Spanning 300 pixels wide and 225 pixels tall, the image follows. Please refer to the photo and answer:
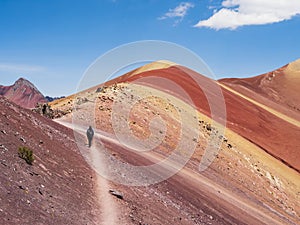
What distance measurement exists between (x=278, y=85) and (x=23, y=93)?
120040mm

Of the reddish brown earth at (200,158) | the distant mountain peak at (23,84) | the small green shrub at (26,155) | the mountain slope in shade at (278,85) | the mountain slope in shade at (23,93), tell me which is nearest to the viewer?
the small green shrub at (26,155)

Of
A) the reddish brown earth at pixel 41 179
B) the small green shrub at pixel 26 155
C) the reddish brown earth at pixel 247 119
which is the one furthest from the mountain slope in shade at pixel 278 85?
the small green shrub at pixel 26 155

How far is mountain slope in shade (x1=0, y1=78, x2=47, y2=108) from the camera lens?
171 meters

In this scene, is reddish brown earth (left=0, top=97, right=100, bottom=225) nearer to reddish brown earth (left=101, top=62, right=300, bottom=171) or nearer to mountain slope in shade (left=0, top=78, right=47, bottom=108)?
reddish brown earth (left=101, top=62, right=300, bottom=171)

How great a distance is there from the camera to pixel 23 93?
582ft

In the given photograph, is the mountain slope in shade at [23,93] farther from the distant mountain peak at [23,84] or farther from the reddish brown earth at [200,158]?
the reddish brown earth at [200,158]

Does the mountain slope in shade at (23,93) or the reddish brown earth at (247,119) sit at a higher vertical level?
the mountain slope in shade at (23,93)

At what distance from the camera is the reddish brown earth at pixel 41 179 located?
10.6m

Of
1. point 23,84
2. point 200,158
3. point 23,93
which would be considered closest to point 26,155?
point 200,158

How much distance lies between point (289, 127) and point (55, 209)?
188 feet

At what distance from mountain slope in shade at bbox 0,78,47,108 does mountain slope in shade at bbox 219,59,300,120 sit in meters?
97.4

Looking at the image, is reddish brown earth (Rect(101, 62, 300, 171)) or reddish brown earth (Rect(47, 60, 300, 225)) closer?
reddish brown earth (Rect(47, 60, 300, 225))

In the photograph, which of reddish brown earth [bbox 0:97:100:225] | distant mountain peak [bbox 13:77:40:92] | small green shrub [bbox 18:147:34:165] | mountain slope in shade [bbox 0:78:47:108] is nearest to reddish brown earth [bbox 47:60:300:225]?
reddish brown earth [bbox 0:97:100:225]

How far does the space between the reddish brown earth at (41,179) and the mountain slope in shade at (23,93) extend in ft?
524
